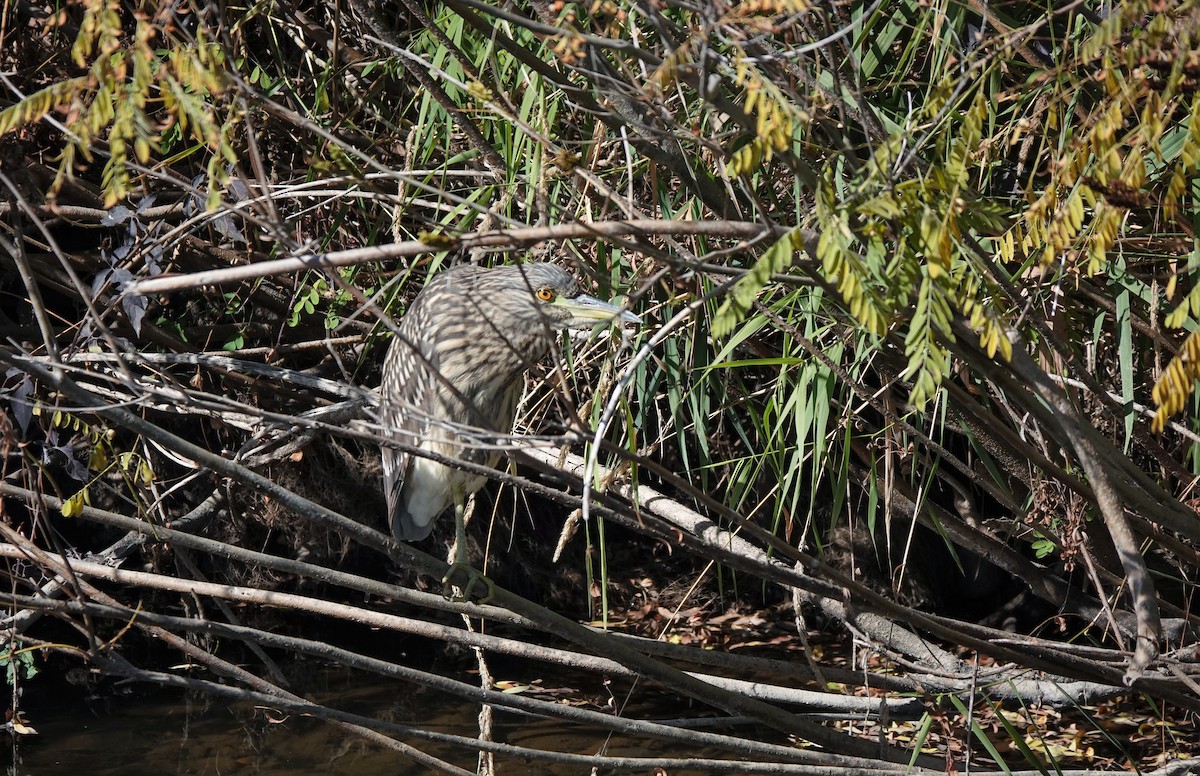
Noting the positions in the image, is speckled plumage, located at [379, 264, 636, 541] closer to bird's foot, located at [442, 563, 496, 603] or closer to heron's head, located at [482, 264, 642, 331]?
heron's head, located at [482, 264, 642, 331]

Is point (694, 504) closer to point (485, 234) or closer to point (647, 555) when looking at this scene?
point (647, 555)

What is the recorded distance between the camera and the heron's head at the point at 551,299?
2.92 m

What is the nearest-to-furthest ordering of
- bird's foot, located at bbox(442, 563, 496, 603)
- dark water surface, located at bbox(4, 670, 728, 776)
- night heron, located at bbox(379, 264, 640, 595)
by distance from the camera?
bird's foot, located at bbox(442, 563, 496, 603), night heron, located at bbox(379, 264, 640, 595), dark water surface, located at bbox(4, 670, 728, 776)

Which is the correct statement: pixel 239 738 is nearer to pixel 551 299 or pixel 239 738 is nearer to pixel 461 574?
pixel 461 574

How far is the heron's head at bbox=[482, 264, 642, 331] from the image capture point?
292cm

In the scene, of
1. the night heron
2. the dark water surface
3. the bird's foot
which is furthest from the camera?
the dark water surface

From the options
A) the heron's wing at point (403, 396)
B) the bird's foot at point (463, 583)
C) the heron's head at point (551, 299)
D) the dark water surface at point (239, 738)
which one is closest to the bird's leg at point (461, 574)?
the bird's foot at point (463, 583)

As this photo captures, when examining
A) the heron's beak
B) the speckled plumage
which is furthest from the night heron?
the heron's beak

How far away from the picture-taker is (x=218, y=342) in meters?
3.95

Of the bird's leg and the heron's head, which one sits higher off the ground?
the heron's head

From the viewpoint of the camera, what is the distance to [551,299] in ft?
9.92

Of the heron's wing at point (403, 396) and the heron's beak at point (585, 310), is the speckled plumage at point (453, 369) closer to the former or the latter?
the heron's wing at point (403, 396)

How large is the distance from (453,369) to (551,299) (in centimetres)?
42

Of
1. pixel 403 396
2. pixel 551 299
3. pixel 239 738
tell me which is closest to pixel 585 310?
pixel 551 299
